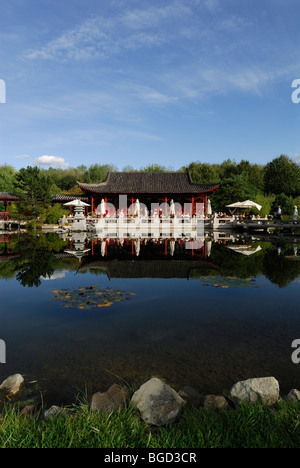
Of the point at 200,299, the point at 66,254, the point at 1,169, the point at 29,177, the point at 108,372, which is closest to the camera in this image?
the point at 108,372

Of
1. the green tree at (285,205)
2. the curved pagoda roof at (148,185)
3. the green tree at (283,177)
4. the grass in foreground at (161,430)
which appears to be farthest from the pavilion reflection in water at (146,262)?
the green tree at (283,177)

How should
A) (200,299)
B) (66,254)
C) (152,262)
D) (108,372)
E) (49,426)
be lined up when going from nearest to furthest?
1. (49,426)
2. (108,372)
3. (200,299)
4. (152,262)
5. (66,254)

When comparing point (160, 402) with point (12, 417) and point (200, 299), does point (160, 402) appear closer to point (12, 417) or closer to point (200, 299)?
point (12, 417)

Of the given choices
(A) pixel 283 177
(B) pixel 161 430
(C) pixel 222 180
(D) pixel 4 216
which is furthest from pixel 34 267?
(A) pixel 283 177

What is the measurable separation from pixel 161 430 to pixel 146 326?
7.68ft

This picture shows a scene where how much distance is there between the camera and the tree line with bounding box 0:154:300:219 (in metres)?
30.0

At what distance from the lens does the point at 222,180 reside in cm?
3591

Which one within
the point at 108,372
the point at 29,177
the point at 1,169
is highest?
the point at 1,169

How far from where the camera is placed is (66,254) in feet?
40.0

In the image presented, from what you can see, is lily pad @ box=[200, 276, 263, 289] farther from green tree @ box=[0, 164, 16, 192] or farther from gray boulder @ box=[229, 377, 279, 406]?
green tree @ box=[0, 164, 16, 192]

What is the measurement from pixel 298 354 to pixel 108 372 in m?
2.24

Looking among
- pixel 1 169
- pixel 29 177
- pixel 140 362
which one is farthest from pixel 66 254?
pixel 1 169

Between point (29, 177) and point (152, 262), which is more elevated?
point (29, 177)

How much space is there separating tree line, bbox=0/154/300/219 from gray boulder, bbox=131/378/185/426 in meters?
28.0
